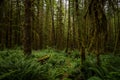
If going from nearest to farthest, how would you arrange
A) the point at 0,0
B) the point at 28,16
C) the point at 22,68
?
the point at 0,0, the point at 22,68, the point at 28,16

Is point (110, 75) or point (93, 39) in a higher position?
point (93, 39)

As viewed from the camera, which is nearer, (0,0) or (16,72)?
(0,0)

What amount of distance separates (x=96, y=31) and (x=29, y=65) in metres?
3.30

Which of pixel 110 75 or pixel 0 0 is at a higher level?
pixel 0 0

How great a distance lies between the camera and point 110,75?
21.2 ft

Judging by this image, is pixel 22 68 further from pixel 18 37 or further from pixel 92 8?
pixel 18 37

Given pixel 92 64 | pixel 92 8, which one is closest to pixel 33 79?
pixel 92 64

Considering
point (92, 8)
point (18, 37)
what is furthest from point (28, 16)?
point (18, 37)

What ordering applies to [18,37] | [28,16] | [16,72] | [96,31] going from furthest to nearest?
[18,37] → [28,16] → [96,31] → [16,72]

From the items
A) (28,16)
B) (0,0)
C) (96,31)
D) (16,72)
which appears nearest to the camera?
(0,0)

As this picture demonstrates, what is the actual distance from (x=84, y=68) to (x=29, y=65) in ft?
8.77

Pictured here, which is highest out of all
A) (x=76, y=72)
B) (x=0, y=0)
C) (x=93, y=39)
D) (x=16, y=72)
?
(x=0, y=0)

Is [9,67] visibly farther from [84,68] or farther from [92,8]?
[92,8]

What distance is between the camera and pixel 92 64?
A: 7.95m
